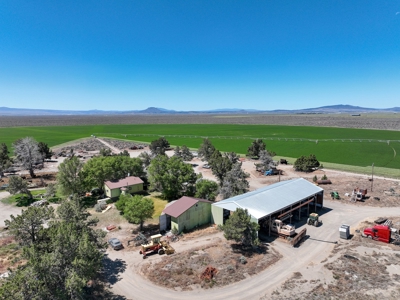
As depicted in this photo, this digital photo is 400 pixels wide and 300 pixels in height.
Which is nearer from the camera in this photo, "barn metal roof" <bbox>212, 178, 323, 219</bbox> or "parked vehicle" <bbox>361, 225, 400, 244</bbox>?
"parked vehicle" <bbox>361, 225, 400, 244</bbox>

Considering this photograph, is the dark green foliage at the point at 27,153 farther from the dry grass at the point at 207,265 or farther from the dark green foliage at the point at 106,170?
the dry grass at the point at 207,265

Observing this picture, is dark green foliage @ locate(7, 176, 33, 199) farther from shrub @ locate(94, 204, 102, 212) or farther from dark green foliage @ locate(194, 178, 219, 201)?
dark green foliage @ locate(194, 178, 219, 201)

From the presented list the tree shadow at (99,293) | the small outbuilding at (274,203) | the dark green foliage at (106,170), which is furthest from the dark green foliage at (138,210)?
the dark green foliage at (106,170)

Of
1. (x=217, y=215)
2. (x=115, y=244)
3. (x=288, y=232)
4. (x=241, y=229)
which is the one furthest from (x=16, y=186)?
(x=288, y=232)

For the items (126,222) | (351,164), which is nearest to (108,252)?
(126,222)

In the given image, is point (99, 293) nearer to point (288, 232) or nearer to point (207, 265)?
point (207, 265)

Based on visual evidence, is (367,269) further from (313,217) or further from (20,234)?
(20,234)

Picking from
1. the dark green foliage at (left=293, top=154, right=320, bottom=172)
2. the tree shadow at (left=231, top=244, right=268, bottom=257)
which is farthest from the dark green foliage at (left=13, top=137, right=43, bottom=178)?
the dark green foliage at (left=293, top=154, right=320, bottom=172)

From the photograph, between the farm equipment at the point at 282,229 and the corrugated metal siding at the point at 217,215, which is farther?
the corrugated metal siding at the point at 217,215
